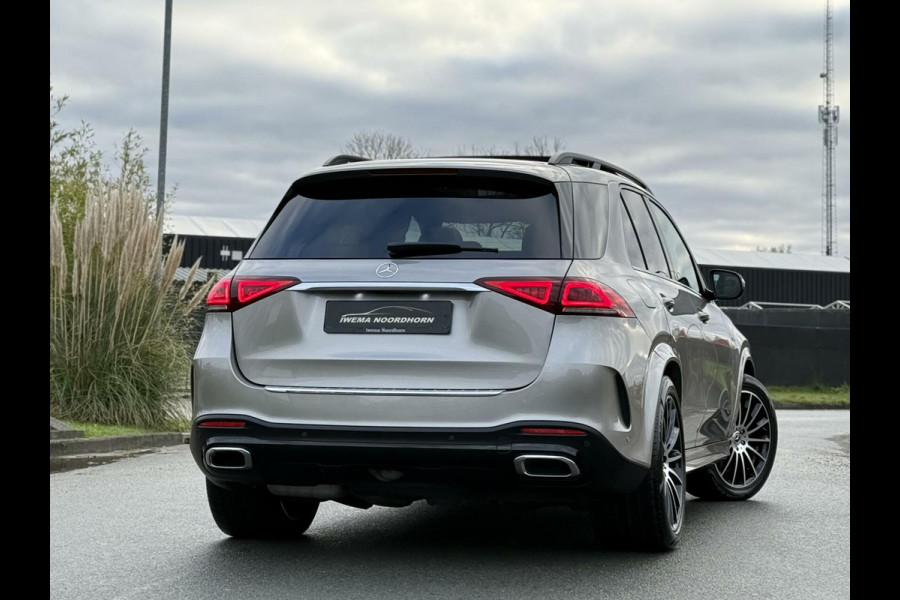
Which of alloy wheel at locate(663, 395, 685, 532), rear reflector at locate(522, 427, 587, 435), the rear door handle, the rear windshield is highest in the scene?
the rear windshield

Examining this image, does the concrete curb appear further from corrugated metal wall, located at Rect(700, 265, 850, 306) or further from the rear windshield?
corrugated metal wall, located at Rect(700, 265, 850, 306)

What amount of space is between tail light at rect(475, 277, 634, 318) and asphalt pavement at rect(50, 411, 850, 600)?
1.20 m

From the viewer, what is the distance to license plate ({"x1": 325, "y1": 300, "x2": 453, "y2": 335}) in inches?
207

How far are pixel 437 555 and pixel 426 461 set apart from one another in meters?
1.04

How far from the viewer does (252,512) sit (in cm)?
623

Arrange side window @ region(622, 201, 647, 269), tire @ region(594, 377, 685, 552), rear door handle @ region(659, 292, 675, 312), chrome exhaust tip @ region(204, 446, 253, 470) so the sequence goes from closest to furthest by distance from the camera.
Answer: chrome exhaust tip @ region(204, 446, 253, 470) < tire @ region(594, 377, 685, 552) < side window @ region(622, 201, 647, 269) < rear door handle @ region(659, 292, 675, 312)

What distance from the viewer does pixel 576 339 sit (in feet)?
17.1

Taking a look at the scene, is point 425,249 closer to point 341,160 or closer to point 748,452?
point 341,160

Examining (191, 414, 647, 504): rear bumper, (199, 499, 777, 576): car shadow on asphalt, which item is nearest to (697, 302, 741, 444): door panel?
(199, 499, 777, 576): car shadow on asphalt

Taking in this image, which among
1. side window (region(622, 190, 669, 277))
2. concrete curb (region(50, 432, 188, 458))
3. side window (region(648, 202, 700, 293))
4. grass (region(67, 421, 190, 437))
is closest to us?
side window (region(622, 190, 669, 277))

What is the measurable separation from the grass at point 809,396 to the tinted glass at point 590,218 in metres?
17.4
